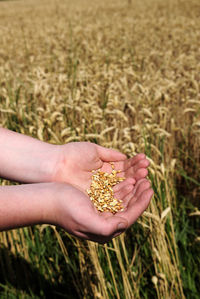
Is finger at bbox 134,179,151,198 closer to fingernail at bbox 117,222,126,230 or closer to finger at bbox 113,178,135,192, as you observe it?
finger at bbox 113,178,135,192

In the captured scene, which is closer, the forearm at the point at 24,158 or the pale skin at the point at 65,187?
the pale skin at the point at 65,187

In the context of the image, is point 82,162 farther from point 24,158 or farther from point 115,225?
point 115,225

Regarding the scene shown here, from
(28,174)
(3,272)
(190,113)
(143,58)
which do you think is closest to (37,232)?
(3,272)

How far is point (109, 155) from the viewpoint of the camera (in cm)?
175

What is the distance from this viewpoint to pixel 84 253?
1820 mm

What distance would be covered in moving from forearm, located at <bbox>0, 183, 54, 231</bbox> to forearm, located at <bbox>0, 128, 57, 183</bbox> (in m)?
0.38

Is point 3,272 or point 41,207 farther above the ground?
point 41,207

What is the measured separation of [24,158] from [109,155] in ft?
1.48

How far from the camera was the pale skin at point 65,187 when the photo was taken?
1.23 metres

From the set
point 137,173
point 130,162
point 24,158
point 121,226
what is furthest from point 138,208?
point 24,158

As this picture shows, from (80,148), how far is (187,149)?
1144 millimetres

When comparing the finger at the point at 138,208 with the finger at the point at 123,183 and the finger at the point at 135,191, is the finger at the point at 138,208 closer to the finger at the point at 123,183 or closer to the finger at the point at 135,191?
the finger at the point at 135,191

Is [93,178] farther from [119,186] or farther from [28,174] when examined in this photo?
[28,174]

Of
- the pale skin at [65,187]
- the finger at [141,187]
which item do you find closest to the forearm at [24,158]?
the pale skin at [65,187]
